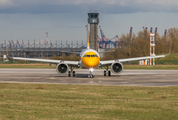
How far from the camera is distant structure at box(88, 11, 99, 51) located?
6112 inches

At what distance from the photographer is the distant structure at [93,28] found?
155m

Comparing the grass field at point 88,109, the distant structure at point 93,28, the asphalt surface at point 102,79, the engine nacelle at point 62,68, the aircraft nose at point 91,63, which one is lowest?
the asphalt surface at point 102,79

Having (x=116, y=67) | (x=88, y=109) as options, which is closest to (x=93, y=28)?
(x=116, y=67)

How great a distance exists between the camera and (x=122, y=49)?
120 meters

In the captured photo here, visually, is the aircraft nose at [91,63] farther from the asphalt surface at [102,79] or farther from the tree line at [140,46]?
the tree line at [140,46]

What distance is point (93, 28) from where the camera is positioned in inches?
6334

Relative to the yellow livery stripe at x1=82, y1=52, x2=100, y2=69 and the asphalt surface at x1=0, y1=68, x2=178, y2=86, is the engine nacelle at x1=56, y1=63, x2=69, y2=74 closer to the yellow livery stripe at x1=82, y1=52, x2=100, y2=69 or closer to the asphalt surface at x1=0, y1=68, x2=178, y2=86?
the asphalt surface at x1=0, y1=68, x2=178, y2=86

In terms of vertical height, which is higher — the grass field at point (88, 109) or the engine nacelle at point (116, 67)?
the engine nacelle at point (116, 67)

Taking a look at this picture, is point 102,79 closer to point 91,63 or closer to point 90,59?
point 91,63

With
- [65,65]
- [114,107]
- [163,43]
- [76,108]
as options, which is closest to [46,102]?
[76,108]

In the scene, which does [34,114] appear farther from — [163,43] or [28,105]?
[163,43]

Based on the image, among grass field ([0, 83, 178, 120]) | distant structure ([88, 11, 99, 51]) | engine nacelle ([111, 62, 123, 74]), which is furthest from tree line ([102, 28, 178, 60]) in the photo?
grass field ([0, 83, 178, 120])

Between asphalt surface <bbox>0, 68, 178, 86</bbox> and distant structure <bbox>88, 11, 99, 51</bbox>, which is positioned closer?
asphalt surface <bbox>0, 68, 178, 86</bbox>

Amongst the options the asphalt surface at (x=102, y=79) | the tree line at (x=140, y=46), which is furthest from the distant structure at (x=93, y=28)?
the asphalt surface at (x=102, y=79)
